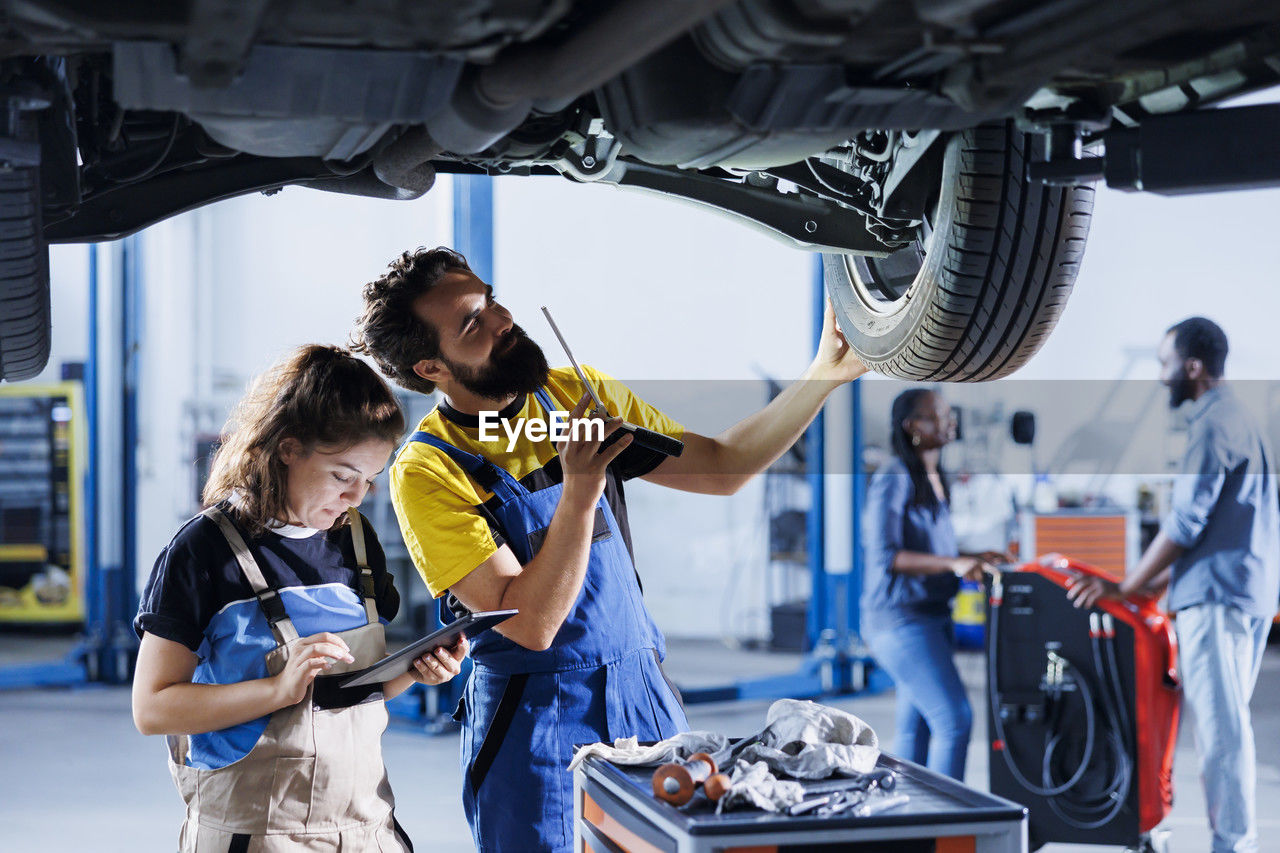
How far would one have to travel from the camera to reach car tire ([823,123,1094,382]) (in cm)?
178

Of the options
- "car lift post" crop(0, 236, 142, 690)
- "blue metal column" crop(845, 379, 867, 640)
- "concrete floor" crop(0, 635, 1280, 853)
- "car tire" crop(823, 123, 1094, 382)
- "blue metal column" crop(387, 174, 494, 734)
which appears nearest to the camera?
"car tire" crop(823, 123, 1094, 382)

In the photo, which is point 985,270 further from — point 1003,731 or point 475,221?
point 475,221

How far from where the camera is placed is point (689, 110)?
4.30 feet

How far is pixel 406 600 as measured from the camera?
6.10 metres

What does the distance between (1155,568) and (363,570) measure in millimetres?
2208

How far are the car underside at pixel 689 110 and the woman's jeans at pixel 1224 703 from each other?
1383 mm

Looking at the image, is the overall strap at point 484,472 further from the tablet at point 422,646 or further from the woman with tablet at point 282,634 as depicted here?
the tablet at point 422,646

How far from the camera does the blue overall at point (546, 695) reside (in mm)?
1735

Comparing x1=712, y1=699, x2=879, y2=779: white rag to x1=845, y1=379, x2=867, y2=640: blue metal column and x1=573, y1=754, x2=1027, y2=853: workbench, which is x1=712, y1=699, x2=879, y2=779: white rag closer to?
x1=573, y1=754, x2=1027, y2=853: workbench

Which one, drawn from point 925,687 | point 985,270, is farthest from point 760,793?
point 925,687

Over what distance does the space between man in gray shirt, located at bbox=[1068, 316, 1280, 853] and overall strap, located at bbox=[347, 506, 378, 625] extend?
210 cm

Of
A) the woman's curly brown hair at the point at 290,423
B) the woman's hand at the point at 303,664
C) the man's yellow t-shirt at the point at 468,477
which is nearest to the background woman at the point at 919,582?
the man's yellow t-shirt at the point at 468,477

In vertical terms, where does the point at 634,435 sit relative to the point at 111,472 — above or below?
above

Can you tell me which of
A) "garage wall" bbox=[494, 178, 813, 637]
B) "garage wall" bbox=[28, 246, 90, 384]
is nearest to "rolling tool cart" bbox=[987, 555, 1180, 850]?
"garage wall" bbox=[494, 178, 813, 637]
